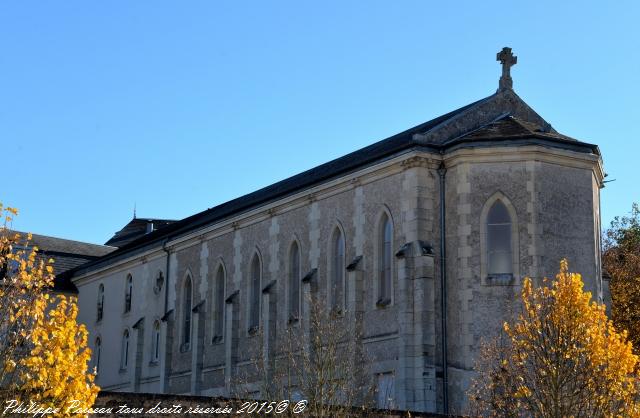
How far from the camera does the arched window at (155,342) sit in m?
47.0

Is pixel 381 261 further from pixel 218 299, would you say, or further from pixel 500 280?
pixel 218 299

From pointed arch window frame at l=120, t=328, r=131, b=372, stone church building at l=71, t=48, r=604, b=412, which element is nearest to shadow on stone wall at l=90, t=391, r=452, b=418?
stone church building at l=71, t=48, r=604, b=412

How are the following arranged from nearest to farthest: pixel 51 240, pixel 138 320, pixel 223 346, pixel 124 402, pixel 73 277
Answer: pixel 124 402 → pixel 223 346 → pixel 138 320 → pixel 73 277 → pixel 51 240

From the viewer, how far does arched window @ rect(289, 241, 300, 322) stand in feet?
123

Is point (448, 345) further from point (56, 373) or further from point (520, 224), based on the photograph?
point (56, 373)

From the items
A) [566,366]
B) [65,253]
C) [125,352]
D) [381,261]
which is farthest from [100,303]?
[566,366]

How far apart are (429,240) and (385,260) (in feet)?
6.23

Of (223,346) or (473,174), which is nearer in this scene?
(473,174)

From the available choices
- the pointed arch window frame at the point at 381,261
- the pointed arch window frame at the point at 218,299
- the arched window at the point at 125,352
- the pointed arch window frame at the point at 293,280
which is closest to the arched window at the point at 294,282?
the pointed arch window frame at the point at 293,280

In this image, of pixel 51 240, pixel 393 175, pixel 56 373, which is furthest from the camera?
pixel 51 240

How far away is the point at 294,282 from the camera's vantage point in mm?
38031

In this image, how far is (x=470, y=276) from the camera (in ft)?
103

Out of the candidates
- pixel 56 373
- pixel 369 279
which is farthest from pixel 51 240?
pixel 56 373

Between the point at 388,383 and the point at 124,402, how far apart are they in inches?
552
